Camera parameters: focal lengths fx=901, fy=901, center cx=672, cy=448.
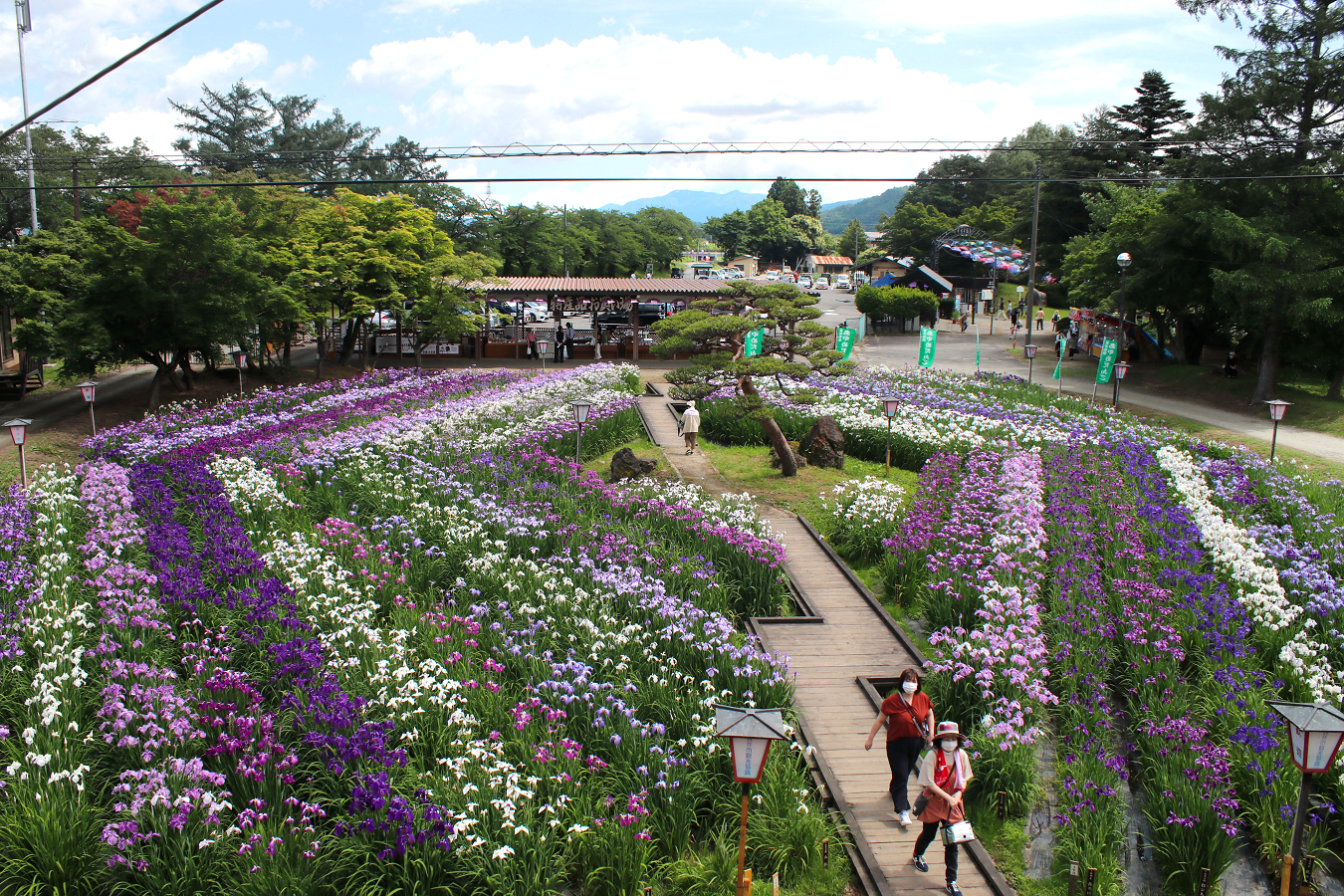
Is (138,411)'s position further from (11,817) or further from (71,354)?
(11,817)

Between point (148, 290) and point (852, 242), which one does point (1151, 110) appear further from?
point (852, 242)

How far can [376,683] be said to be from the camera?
8078 millimetres

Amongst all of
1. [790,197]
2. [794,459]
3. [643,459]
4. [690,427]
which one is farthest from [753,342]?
[790,197]

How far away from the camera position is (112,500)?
13320 millimetres

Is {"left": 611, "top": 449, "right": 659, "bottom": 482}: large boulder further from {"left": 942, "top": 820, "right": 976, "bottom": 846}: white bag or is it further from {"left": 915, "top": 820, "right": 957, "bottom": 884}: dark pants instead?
{"left": 942, "top": 820, "right": 976, "bottom": 846}: white bag

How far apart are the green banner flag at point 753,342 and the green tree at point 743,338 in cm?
Result: 21

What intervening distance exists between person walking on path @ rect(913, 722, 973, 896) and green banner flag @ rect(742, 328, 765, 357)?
11.6 metres

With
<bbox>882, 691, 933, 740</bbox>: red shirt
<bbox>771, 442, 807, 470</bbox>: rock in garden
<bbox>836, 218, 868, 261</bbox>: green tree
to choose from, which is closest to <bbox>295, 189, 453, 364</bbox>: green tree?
<bbox>771, 442, 807, 470</bbox>: rock in garden

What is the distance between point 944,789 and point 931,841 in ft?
1.87

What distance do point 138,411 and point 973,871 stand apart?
26304 mm

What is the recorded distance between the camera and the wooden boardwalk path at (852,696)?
7062 millimetres

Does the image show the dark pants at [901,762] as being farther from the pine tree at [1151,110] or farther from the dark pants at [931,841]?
the pine tree at [1151,110]

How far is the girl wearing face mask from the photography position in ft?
25.2

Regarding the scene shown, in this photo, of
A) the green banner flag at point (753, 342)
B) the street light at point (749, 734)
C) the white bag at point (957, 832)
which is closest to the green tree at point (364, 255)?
the green banner flag at point (753, 342)
